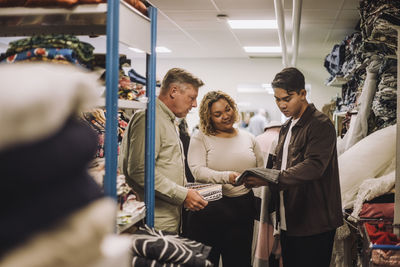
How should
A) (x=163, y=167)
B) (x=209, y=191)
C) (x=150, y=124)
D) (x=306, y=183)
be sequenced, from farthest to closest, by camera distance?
1. (x=306, y=183)
2. (x=209, y=191)
3. (x=163, y=167)
4. (x=150, y=124)

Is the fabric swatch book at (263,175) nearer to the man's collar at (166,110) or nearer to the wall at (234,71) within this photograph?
the man's collar at (166,110)

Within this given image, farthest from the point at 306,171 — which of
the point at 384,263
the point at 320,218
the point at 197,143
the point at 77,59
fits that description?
the point at 77,59

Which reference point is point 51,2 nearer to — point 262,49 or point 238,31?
point 238,31

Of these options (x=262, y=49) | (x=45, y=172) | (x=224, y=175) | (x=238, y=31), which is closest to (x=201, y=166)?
(x=224, y=175)

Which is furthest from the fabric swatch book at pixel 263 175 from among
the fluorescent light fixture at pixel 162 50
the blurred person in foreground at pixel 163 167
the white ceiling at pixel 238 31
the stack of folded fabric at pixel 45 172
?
the fluorescent light fixture at pixel 162 50

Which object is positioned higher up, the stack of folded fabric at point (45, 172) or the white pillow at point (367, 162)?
the stack of folded fabric at point (45, 172)

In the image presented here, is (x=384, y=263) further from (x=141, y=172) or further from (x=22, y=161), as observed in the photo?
(x=22, y=161)

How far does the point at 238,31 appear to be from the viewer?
21.1 ft

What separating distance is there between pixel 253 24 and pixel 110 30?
4.88 m

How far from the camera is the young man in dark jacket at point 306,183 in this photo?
243 centimetres

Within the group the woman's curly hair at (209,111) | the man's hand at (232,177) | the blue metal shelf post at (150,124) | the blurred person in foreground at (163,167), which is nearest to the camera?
the blue metal shelf post at (150,124)

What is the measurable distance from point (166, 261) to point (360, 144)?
2.47 m

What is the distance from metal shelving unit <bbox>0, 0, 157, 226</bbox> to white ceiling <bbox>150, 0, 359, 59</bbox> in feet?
10.6

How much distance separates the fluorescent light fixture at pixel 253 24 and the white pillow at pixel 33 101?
211 inches
